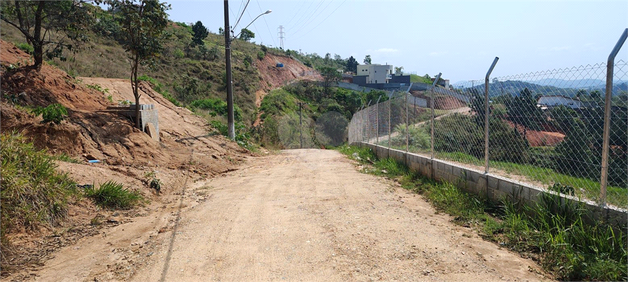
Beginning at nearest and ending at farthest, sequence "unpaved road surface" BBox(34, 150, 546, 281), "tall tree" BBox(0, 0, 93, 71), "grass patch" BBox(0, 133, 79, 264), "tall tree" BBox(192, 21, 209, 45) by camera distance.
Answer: "unpaved road surface" BBox(34, 150, 546, 281)
"grass patch" BBox(0, 133, 79, 264)
"tall tree" BBox(0, 0, 93, 71)
"tall tree" BBox(192, 21, 209, 45)

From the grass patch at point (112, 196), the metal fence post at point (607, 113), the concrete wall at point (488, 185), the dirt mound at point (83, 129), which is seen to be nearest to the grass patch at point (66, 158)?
the dirt mound at point (83, 129)

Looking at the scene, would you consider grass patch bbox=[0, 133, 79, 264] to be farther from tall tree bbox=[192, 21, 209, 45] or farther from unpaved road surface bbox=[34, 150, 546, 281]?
tall tree bbox=[192, 21, 209, 45]

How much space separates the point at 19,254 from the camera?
412cm

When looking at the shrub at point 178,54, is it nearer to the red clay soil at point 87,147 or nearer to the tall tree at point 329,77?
the tall tree at point 329,77

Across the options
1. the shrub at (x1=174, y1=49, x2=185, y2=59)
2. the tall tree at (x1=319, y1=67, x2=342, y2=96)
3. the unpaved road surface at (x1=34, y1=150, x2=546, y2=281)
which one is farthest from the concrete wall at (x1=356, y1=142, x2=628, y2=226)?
the tall tree at (x1=319, y1=67, x2=342, y2=96)

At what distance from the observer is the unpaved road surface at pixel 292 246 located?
363 cm

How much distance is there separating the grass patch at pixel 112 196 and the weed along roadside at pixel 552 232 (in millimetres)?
5014

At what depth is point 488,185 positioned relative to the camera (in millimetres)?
5672

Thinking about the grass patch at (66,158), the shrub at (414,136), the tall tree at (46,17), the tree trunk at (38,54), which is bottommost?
the grass patch at (66,158)

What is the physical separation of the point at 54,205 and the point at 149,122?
6.14m

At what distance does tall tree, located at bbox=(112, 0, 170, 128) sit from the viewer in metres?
10.0

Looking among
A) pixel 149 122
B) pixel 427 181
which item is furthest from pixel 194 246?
pixel 149 122

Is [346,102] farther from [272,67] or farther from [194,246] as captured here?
[194,246]

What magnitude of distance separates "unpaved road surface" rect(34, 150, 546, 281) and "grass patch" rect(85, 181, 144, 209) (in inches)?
22.0
